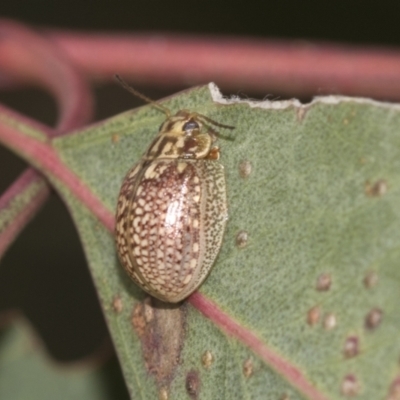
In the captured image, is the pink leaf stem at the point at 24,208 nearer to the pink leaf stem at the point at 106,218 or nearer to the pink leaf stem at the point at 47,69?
the pink leaf stem at the point at 106,218

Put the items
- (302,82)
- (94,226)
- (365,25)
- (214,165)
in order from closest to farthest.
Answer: (214,165) < (94,226) < (302,82) < (365,25)

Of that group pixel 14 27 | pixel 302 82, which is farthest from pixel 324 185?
pixel 14 27

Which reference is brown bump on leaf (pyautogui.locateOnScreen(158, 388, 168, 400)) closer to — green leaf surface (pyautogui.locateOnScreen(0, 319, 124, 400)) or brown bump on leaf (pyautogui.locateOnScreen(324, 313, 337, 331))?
brown bump on leaf (pyautogui.locateOnScreen(324, 313, 337, 331))

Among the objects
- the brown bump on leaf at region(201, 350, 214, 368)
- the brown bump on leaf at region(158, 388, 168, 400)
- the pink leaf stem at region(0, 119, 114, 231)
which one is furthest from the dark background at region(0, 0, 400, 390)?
the brown bump on leaf at region(201, 350, 214, 368)

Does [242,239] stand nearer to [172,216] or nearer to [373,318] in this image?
[172,216]

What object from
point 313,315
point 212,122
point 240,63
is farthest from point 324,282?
point 240,63

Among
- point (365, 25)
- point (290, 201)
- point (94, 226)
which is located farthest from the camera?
point (365, 25)

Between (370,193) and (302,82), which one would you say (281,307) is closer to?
(370,193)
